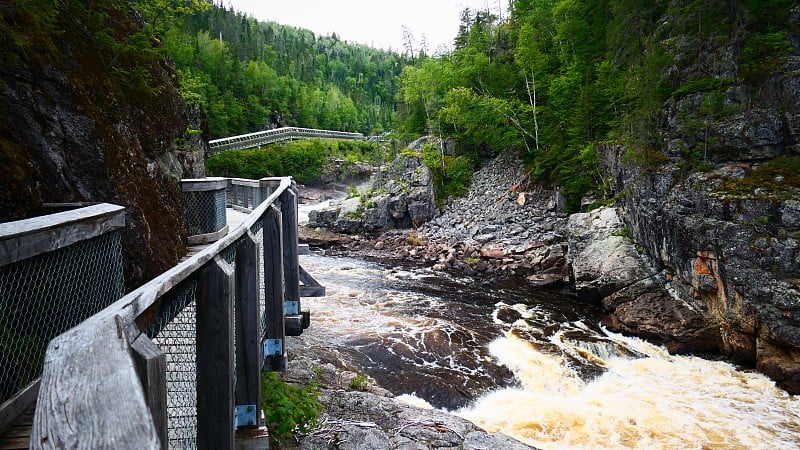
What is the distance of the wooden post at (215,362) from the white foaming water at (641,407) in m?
6.62

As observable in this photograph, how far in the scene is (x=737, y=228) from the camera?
36.4 feet

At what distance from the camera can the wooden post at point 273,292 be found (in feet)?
16.9

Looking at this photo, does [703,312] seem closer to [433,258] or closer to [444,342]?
[444,342]

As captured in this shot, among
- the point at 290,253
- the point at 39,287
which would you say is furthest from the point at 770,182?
the point at 39,287

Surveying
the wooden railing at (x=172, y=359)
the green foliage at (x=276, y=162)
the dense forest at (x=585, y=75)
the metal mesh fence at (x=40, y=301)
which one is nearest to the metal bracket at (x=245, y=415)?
the wooden railing at (x=172, y=359)

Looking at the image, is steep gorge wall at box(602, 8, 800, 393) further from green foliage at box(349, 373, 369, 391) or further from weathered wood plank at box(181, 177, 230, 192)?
weathered wood plank at box(181, 177, 230, 192)

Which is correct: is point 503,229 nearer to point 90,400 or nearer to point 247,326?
point 247,326

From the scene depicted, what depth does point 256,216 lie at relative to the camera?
4.14 m

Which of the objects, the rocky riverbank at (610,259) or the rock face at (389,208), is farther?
the rock face at (389,208)

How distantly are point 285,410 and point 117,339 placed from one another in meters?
4.07

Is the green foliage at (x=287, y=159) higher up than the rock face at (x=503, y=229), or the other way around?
the green foliage at (x=287, y=159)

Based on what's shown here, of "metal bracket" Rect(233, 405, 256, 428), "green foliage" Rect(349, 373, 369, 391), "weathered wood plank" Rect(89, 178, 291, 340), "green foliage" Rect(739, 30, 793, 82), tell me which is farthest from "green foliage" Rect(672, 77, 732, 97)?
"weathered wood plank" Rect(89, 178, 291, 340)

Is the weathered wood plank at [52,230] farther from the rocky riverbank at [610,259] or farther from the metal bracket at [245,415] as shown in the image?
the rocky riverbank at [610,259]

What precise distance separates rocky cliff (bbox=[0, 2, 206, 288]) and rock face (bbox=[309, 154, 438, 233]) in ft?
66.8
